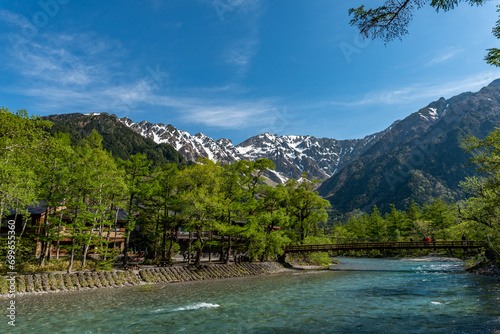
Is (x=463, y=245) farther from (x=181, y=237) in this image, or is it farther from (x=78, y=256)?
(x=78, y=256)

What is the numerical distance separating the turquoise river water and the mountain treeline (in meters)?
7.83

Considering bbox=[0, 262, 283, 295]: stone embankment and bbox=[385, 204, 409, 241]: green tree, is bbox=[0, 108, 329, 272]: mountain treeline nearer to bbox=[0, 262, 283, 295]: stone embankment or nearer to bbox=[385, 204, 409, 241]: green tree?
bbox=[0, 262, 283, 295]: stone embankment

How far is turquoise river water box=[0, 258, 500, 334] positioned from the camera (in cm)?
1392

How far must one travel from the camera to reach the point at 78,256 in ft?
116

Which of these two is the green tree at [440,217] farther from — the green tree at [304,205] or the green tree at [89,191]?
the green tree at [89,191]

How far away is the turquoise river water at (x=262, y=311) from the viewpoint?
13.9 meters

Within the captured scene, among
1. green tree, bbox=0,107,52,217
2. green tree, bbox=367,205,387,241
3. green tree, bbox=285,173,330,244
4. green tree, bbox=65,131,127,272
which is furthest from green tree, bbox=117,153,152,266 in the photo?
green tree, bbox=367,205,387,241

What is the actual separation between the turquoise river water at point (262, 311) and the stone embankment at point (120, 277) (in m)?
1.77

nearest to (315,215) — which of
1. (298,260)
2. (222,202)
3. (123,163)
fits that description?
(298,260)

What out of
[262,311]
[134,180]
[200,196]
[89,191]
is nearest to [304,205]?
[200,196]

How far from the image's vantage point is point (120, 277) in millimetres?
29594

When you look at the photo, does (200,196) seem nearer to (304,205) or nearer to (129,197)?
(129,197)

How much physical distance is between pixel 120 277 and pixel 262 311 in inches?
734

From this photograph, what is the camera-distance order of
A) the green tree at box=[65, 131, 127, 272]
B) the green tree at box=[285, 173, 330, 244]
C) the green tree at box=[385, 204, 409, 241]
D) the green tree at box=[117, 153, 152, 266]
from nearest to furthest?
the green tree at box=[65, 131, 127, 272]
the green tree at box=[117, 153, 152, 266]
the green tree at box=[285, 173, 330, 244]
the green tree at box=[385, 204, 409, 241]
